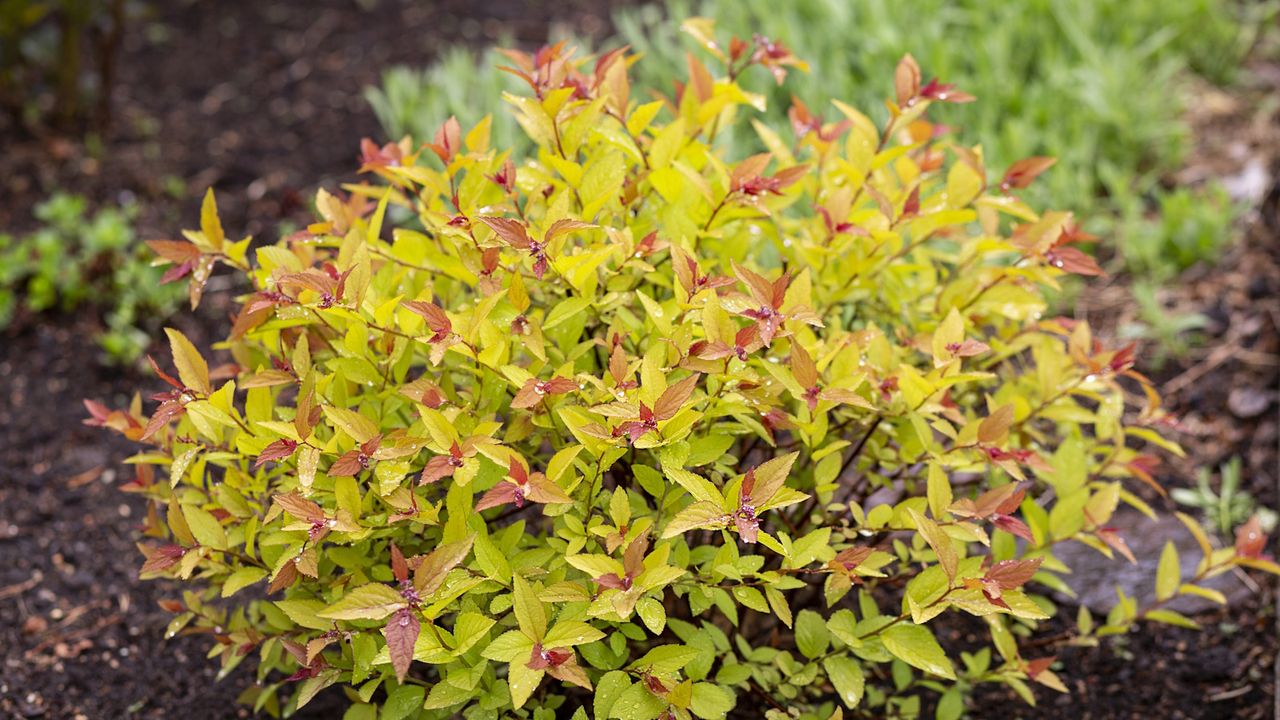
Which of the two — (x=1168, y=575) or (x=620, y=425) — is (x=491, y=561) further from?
(x=1168, y=575)

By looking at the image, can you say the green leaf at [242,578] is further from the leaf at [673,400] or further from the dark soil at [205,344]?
the leaf at [673,400]

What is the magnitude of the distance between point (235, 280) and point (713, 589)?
261 cm

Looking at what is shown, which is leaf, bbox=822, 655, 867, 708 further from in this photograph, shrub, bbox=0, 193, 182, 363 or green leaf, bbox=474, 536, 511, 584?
shrub, bbox=0, 193, 182, 363

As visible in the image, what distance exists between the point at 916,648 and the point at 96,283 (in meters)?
2.84

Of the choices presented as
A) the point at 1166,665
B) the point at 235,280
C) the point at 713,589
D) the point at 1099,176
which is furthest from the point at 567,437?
the point at 1099,176

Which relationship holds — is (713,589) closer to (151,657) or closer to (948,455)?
(948,455)

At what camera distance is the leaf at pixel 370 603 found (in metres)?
1.51

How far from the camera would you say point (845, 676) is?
1.81m

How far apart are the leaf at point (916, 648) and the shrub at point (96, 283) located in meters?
2.46

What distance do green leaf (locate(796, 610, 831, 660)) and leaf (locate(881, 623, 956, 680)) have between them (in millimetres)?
135

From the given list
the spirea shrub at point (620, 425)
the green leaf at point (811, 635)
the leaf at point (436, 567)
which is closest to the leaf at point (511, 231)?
the spirea shrub at point (620, 425)

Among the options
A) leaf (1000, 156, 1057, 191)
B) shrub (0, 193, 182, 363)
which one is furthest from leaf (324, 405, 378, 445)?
shrub (0, 193, 182, 363)

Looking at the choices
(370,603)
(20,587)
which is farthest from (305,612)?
(20,587)

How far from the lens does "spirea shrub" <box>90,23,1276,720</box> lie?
1619 mm
